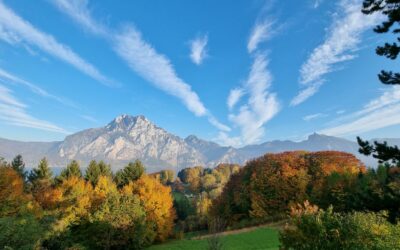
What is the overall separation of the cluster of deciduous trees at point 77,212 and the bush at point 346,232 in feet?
60.0

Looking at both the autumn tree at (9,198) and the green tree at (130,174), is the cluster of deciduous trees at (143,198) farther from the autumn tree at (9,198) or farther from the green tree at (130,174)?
the green tree at (130,174)

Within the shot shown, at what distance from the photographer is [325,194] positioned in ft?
192

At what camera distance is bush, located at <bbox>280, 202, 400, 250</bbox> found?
18.5m

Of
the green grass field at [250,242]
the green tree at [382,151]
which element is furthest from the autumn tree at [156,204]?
the green tree at [382,151]

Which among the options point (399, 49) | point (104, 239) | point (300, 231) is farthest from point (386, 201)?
point (104, 239)

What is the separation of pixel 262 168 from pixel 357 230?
56045 mm

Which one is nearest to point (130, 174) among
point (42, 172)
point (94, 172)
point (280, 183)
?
point (94, 172)

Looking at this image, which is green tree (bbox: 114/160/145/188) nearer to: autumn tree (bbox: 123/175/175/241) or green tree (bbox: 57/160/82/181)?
green tree (bbox: 57/160/82/181)

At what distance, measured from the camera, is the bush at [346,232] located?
18.5 meters

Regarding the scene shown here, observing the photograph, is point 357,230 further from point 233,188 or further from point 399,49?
point 233,188

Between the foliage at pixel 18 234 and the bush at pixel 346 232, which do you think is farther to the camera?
the foliage at pixel 18 234

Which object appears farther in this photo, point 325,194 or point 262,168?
point 262,168

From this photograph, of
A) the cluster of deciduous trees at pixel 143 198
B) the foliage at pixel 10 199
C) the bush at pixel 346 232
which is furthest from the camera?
the foliage at pixel 10 199

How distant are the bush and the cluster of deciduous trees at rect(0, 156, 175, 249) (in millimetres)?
18303
